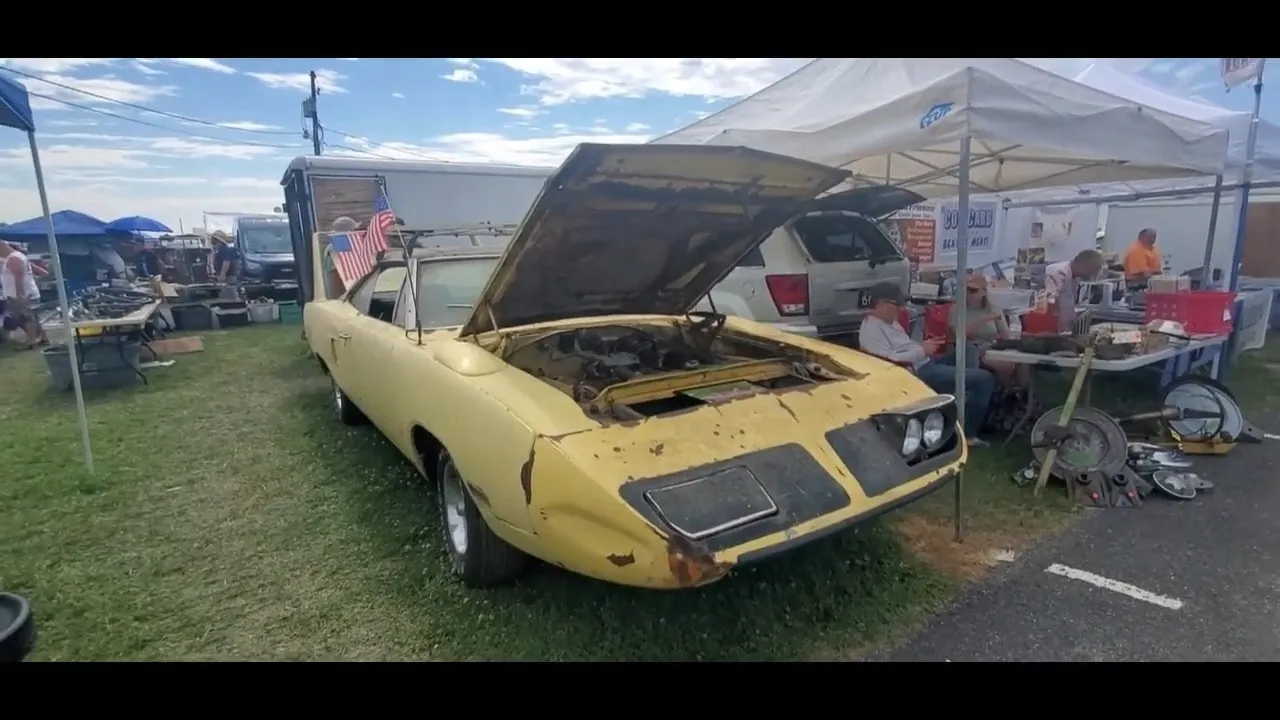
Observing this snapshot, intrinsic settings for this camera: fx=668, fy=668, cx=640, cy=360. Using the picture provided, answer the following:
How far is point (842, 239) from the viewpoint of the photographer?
220 inches

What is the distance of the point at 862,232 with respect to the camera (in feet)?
19.0

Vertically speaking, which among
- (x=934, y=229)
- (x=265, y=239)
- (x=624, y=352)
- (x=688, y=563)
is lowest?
(x=688, y=563)

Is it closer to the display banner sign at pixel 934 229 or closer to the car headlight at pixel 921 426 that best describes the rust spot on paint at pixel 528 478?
the car headlight at pixel 921 426

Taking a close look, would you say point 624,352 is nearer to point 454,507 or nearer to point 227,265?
point 454,507

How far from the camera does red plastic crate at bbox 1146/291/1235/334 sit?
451 cm

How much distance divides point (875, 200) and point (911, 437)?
3654mm

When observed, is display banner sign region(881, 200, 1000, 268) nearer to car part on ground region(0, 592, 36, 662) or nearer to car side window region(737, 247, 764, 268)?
car side window region(737, 247, 764, 268)

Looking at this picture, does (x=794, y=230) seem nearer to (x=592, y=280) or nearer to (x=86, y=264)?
(x=592, y=280)

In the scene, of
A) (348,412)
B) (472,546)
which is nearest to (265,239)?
(348,412)

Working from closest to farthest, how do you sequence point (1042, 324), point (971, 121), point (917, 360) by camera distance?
1. point (971, 121)
2. point (917, 360)
3. point (1042, 324)

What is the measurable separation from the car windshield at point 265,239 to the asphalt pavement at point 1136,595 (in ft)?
55.5

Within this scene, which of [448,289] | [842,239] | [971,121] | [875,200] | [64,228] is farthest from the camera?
[64,228]

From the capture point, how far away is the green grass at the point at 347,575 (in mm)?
2535
